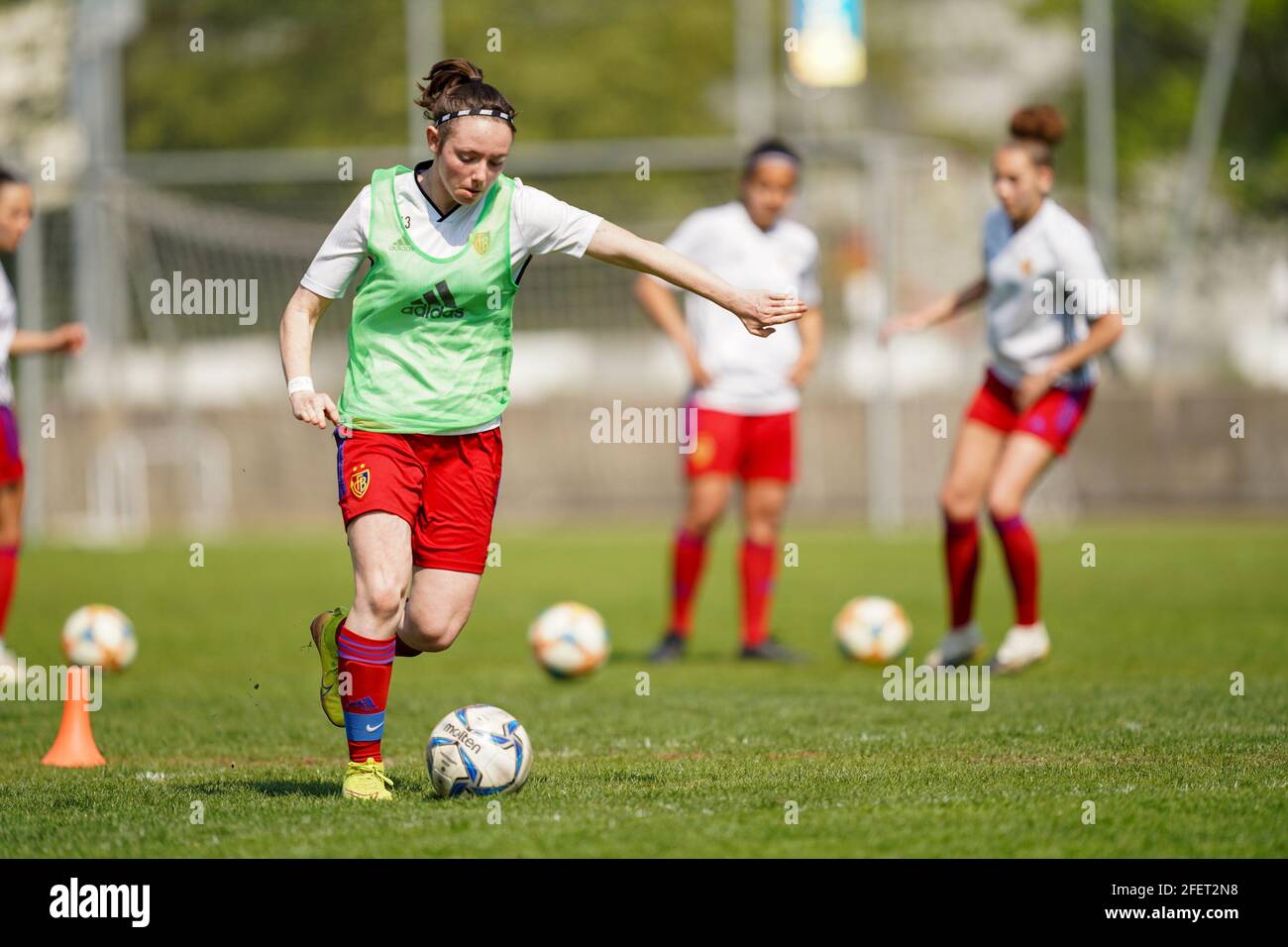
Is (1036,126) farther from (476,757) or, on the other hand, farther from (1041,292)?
(476,757)

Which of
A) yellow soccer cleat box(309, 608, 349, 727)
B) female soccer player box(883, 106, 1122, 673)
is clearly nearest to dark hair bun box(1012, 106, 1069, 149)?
female soccer player box(883, 106, 1122, 673)

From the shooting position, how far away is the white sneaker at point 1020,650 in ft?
29.1

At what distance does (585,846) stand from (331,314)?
20.0 meters

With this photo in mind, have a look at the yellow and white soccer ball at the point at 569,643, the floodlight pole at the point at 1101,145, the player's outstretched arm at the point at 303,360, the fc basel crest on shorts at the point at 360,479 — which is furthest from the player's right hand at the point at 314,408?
the floodlight pole at the point at 1101,145

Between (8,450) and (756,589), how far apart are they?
13.2 feet

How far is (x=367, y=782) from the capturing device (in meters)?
5.45

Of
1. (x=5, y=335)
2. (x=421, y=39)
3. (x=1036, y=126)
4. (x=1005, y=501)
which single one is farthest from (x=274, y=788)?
(x=421, y=39)

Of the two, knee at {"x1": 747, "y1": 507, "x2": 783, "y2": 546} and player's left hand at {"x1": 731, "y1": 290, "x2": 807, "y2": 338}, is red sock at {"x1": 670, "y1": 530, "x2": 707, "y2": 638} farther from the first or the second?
player's left hand at {"x1": 731, "y1": 290, "x2": 807, "y2": 338}

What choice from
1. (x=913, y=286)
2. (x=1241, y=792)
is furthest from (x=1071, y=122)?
(x=1241, y=792)

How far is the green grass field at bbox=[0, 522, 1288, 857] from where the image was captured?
4.76 metres

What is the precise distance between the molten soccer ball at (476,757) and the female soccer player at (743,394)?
458 centimetres

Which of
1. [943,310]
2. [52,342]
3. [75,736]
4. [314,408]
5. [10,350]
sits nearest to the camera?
[314,408]
